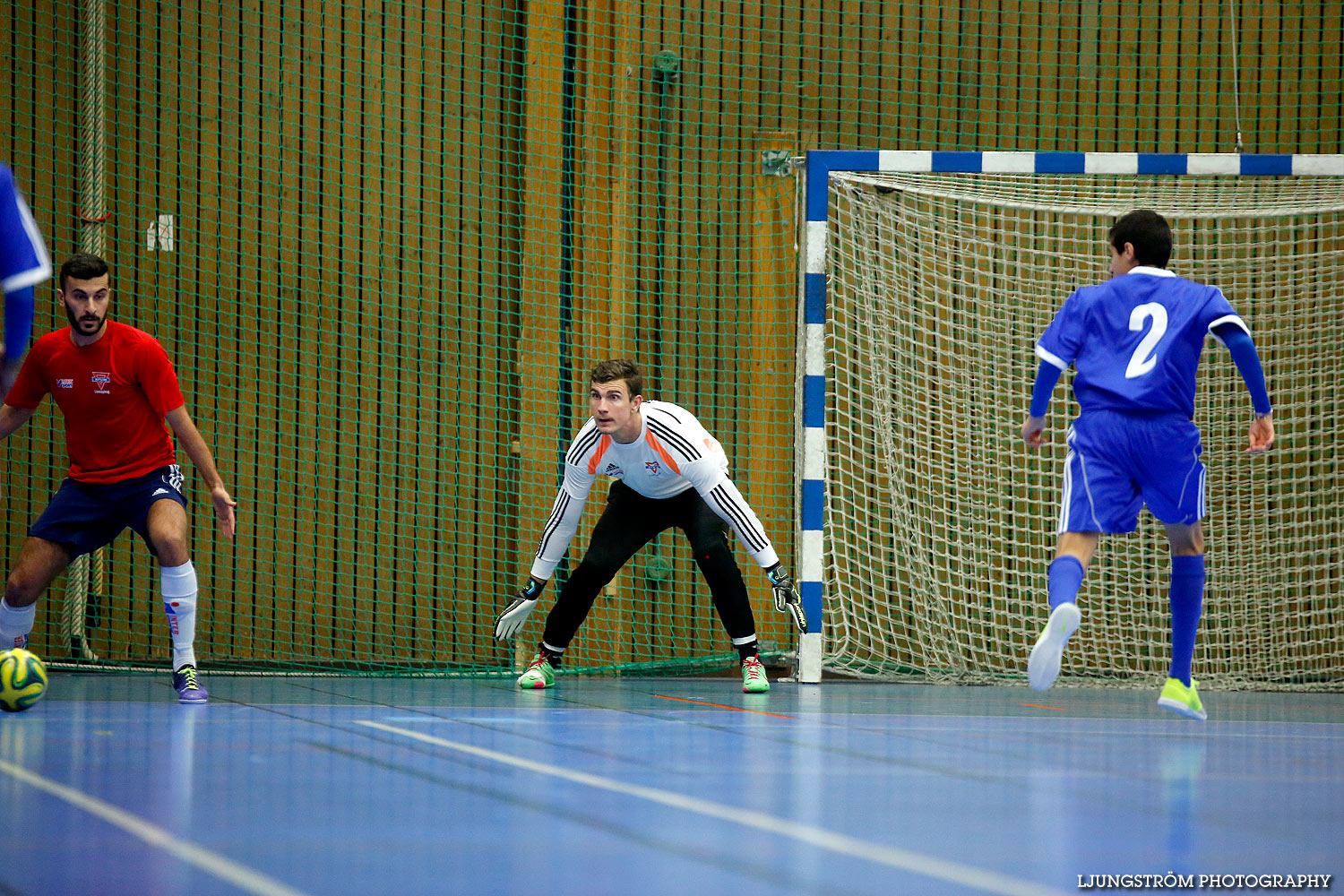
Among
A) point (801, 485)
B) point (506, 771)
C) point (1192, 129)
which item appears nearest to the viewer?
point (506, 771)

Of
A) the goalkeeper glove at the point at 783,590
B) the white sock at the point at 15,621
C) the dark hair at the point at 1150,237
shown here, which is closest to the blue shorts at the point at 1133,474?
the dark hair at the point at 1150,237

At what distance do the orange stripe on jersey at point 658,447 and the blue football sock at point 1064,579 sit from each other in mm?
2259

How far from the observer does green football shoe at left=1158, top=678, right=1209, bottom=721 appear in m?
5.29

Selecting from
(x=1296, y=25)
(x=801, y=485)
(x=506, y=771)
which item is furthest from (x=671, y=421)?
(x=1296, y=25)

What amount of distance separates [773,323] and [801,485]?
1.60m

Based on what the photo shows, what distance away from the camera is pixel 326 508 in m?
8.69

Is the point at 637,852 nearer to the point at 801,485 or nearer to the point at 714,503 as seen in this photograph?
the point at 714,503

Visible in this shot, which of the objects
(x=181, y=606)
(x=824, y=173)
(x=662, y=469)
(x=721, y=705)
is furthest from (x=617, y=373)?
(x=181, y=606)

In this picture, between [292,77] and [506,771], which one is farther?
[292,77]

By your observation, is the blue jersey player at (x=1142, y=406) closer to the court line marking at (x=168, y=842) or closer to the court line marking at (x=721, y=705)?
the court line marking at (x=721, y=705)

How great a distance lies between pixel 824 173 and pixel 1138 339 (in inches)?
119

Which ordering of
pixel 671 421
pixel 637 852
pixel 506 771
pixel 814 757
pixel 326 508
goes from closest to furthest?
pixel 637 852, pixel 506 771, pixel 814 757, pixel 671 421, pixel 326 508

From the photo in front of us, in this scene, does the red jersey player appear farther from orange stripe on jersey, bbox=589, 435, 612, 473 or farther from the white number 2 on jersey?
the white number 2 on jersey

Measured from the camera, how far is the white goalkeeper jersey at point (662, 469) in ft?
22.2
